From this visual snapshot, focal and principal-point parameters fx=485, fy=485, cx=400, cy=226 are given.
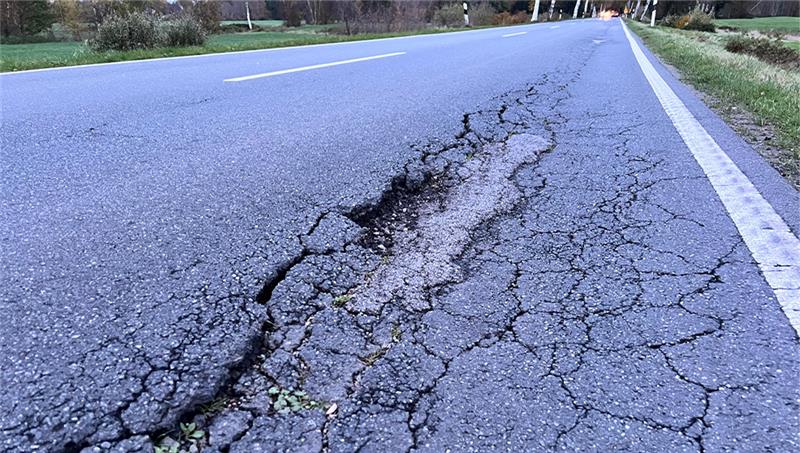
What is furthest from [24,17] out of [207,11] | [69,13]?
[207,11]

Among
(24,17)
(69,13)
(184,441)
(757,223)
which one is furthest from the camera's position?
(69,13)

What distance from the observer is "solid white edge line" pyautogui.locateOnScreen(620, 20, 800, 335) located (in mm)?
1728

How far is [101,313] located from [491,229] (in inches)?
63.3

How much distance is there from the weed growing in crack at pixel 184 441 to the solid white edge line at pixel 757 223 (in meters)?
1.77

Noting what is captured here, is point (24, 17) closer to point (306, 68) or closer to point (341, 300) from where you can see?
point (306, 68)

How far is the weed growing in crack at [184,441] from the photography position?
115 cm

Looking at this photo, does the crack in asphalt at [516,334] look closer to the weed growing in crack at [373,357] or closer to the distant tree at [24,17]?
the weed growing in crack at [373,357]

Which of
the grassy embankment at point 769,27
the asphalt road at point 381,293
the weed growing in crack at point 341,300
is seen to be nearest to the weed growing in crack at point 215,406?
the asphalt road at point 381,293

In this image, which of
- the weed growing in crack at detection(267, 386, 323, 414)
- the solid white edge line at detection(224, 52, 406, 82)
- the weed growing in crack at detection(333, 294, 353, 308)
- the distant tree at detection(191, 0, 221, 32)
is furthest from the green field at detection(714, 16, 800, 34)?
the weed growing in crack at detection(267, 386, 323, 414)

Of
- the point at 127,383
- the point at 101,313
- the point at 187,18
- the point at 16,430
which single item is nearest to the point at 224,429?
the point at 127,383

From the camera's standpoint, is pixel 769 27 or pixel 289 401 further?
pixel 769 27

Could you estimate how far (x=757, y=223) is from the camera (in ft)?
7.20

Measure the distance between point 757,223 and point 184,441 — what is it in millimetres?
2430

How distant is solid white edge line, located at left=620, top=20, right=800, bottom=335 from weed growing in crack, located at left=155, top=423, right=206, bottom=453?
5.82ft
